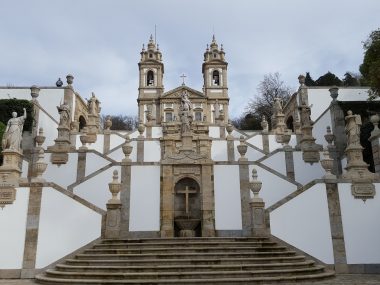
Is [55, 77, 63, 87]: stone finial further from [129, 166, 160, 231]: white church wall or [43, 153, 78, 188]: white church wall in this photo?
[129, 166, 160, 231]: white church wall

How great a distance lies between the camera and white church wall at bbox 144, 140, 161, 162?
19.8m

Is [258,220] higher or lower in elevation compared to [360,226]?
higher

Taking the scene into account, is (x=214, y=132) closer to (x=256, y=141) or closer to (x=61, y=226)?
(x=256, y=141)

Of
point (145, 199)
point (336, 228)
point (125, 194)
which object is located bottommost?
point (336, 228)

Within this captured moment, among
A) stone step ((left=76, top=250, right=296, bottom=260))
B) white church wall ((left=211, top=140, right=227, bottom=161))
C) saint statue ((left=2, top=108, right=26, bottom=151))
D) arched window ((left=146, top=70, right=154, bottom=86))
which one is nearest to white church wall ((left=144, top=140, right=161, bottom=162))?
white church wall ((left=211, top=140, right=227, bottom=161))

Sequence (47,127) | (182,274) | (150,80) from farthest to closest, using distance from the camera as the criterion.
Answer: (150,80), (47,127), (182,274)

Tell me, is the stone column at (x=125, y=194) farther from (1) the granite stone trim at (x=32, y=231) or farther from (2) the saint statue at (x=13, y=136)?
(2) the saint statue at (x=13, y=136)

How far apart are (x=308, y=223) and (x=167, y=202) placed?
4.67 meters

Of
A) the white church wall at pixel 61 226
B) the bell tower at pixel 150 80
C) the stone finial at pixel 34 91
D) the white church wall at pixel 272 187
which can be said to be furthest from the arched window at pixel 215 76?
the white church wall at pixel 61 226

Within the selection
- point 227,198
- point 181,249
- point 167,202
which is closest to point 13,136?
point 167,202

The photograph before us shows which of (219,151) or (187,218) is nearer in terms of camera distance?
(187,218)

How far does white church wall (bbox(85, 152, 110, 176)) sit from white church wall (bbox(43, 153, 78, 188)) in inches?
20.6

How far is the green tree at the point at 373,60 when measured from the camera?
48.9 feet

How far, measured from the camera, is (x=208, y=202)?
1316 centimetres
